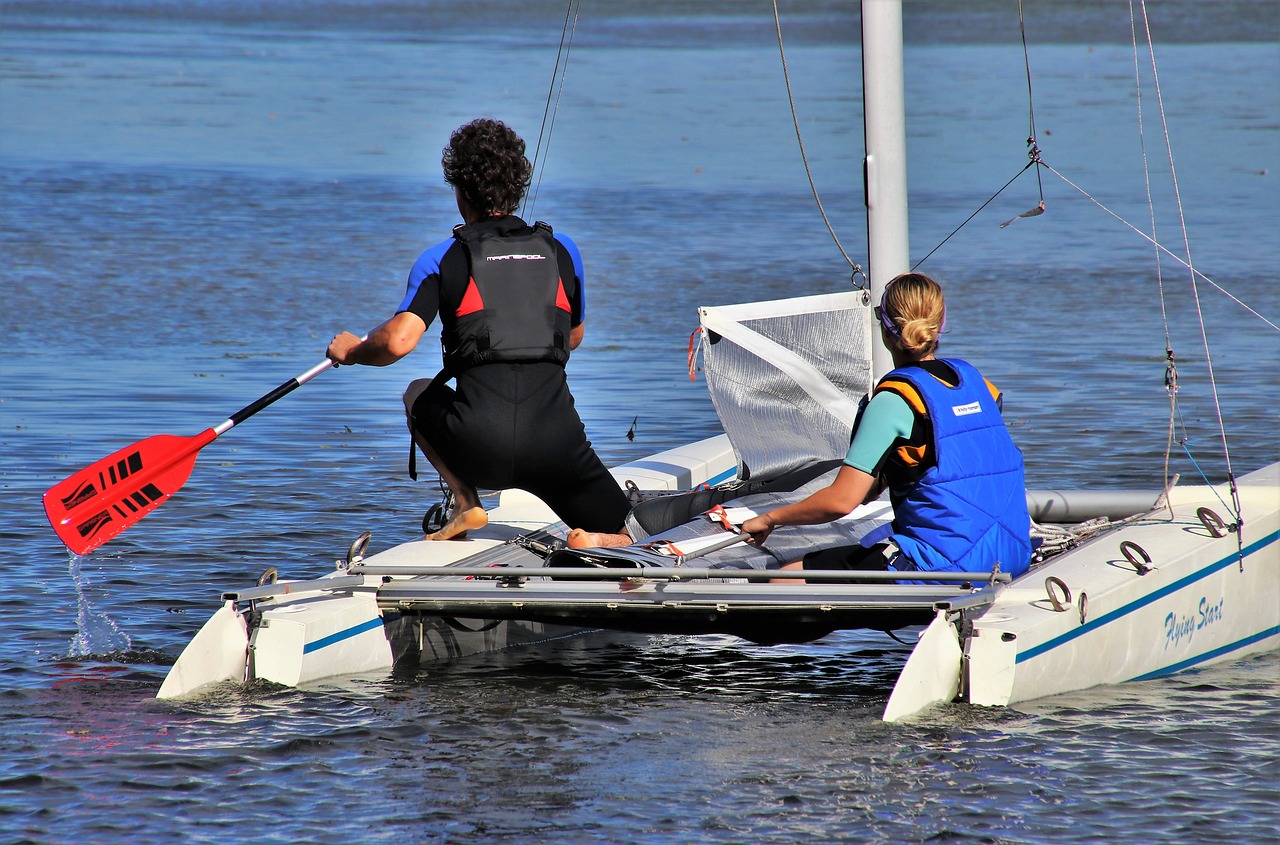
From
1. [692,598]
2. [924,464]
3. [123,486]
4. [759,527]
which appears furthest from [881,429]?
[123,486]

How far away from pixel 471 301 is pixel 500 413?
1.18 feet

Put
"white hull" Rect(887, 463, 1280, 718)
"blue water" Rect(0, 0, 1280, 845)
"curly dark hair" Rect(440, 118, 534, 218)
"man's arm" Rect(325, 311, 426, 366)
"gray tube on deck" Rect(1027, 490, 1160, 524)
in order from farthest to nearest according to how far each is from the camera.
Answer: "gray tube on deck" Rect(1027, 490, 1160, 524) < "curly dark hair" Rect(440, 118, 534, 218) < "man's arm" Rect(325, 311, 426, 366) < "white hull" Rect(887, 463, 1280, 718) < "blue water" Rect(0, 0, 1280, 845)

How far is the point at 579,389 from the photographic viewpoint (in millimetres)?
11227

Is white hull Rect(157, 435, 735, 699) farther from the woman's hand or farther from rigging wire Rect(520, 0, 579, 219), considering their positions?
rigging wire Rect(520, 0, 579, 219)

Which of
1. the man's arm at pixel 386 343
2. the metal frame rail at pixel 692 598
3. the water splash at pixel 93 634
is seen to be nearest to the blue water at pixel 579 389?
the water splash at pixel 93 634

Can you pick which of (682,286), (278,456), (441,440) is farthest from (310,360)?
(441,440)

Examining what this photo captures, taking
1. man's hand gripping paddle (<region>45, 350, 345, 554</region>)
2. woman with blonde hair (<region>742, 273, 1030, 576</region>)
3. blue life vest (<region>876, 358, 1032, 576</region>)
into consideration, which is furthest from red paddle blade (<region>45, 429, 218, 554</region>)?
blue life vest (<region>876, 358, 1032, 576</region>)

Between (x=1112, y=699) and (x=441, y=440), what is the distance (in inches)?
86.6

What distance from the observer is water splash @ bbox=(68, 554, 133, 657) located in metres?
5.89

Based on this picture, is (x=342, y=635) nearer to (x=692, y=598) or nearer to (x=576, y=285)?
(x=692, y=598)

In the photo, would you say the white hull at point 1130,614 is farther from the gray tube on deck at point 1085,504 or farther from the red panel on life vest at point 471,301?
the red panel on life vest at point 471,301

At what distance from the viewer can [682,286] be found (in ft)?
49.7

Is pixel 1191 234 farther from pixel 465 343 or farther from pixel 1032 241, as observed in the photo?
pixel 465 343

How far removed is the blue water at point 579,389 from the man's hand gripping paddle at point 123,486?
366 mm
